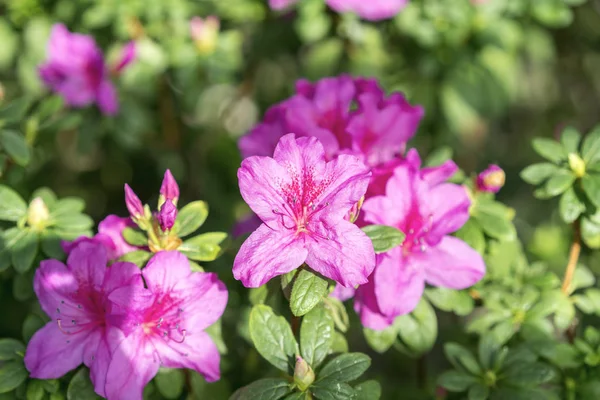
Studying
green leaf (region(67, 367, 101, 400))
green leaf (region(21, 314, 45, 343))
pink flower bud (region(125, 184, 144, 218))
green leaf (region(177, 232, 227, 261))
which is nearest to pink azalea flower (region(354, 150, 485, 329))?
green leaf (region(177, 232, 227, 261))

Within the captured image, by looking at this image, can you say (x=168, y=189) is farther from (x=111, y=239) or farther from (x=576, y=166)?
(x=576, y=166)

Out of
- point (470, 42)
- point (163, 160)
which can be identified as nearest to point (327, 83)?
point (470, 42)

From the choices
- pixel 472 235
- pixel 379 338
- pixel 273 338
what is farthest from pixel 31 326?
pixel 472 235

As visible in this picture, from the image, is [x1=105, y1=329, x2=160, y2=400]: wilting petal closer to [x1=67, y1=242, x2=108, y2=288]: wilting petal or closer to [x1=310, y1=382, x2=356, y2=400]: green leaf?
[x1=67, y1=242, x2=108, y2=288]: wilting petal

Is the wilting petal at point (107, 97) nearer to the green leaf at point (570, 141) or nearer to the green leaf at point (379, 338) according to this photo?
the green leaf at point (379, 338)

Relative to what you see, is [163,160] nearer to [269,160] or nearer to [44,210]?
[44,210]

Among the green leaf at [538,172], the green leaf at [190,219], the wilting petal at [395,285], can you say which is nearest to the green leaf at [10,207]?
the green leaf at [190,219]

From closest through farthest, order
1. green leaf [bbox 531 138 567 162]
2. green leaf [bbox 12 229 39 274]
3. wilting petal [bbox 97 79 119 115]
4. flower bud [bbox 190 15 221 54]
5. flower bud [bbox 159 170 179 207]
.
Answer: flower bud [bbox 159 170 179 207] < green leaf [bbox 12 229 39 274] < green leaf [bbox 531 138 567 162] < wilting petal [bbox 97 79 119 115] < flower bud [bbox 190 15 221 54]
